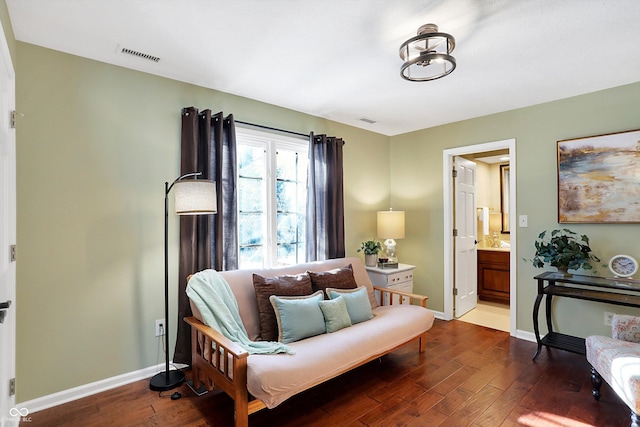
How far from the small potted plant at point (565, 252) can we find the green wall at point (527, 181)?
0.30 ft

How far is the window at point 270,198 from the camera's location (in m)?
3.24

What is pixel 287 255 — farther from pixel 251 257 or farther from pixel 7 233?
pixel 7 233

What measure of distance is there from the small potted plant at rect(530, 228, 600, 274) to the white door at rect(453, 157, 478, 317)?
107 cm

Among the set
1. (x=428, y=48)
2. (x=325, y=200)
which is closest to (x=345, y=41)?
(x=428, y=48)

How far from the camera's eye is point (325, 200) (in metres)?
3.76

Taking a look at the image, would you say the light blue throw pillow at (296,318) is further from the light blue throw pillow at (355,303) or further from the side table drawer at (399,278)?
the side table drawer at (399,278)

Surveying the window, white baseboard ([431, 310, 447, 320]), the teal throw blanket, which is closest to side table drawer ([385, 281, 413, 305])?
white baseboard ([431, 310, 447, 320])

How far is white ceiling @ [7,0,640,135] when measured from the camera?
187 cm

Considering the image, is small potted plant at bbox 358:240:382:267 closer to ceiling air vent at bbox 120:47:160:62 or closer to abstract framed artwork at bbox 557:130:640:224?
abstract framed artwork at bbox 557:130:640:224

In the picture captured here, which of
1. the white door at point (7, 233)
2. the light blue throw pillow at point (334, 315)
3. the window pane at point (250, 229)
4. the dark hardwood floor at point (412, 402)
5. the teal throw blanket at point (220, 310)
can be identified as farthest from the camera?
the window pane at point (250, 229)

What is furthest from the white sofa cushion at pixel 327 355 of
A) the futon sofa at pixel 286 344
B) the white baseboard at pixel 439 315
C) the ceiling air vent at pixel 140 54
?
the ceiling air vent at pixel 140 54

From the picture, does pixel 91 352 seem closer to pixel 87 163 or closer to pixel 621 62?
pixel 87 163

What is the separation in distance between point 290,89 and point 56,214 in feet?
6.87

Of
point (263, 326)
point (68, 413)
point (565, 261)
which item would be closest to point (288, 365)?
point (263, 326)
